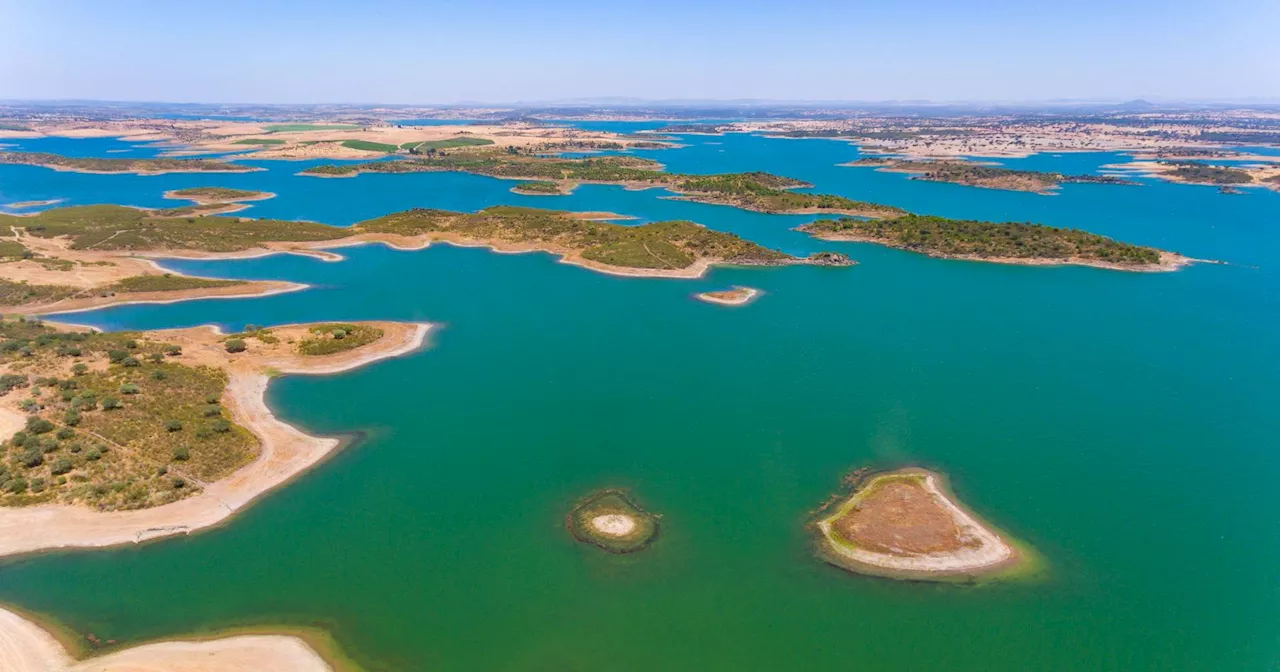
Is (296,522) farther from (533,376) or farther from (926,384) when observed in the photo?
(926,384)

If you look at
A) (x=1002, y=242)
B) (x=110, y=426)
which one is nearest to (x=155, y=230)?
(x=110, y=426)

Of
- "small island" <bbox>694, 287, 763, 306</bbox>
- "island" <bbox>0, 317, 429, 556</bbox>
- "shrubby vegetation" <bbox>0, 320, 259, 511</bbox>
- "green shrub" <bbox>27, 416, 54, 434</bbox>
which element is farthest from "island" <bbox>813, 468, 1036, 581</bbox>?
"green shrub" <bbox>27, 416, 54, 434</bbox>

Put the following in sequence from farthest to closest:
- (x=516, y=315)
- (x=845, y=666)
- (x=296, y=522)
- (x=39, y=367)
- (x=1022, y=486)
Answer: (x=516, y=315)
(x=39, y=367)
(x=1022, y=486)
(x=296, y=522)
(x=845, y=666)

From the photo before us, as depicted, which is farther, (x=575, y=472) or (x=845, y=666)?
(x=575, y=472)

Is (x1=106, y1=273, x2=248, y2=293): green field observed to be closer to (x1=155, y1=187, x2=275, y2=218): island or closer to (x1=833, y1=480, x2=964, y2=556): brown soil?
(x1=155, y1=187, x2=275, y2=218): island

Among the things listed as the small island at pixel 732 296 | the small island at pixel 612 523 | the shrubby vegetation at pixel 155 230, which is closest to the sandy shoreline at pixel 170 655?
the small island at pixel 612 523

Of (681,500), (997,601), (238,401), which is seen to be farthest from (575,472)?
(238,401)

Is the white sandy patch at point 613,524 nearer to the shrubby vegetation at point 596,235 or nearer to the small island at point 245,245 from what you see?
the small island at point 245,245

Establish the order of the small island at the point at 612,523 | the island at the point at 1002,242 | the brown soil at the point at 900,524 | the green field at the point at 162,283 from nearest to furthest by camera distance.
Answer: the brown soil at the point at 900,524 < the small island at the point at 612,523 < the green field at the point at 162,283 < the island at the point at 1002,242
